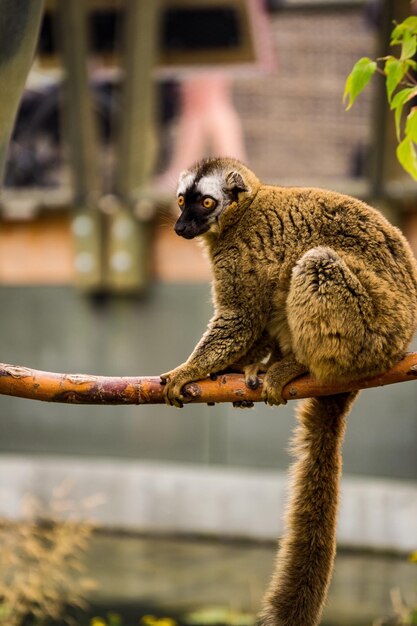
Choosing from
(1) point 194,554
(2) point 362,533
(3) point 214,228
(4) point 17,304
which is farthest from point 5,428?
(3) point 214,228

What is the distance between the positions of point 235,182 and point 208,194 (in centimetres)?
16

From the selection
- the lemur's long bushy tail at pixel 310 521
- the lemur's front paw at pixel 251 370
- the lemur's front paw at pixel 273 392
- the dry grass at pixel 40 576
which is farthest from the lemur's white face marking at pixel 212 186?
the dry grass at pixel 40 576

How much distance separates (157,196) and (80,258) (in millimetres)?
998

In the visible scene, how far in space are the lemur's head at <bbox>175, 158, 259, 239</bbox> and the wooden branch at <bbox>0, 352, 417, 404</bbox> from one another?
73 centimetres

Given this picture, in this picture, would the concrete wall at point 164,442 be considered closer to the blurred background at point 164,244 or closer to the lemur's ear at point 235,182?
the blurred background at point 164,244

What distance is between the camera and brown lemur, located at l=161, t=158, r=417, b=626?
414cm

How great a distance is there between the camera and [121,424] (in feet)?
33.0

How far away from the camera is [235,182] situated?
4.68m

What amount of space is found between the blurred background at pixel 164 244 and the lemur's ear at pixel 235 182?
176 inches

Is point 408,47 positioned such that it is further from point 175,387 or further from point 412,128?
point 175,387

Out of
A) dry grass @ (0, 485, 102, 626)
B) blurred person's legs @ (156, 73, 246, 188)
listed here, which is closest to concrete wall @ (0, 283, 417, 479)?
blurred person's legs @ (156, 73, 246, 188)

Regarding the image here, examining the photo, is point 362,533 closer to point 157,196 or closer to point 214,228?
point 157,196

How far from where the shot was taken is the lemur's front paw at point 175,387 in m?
4.25

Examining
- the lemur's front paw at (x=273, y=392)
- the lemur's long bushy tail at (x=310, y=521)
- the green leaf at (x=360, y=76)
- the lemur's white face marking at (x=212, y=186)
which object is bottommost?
the lemur's long bushy tail at (x=310, y=521)
